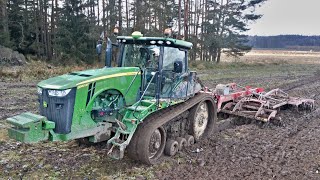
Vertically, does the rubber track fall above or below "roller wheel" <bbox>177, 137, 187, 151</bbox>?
above

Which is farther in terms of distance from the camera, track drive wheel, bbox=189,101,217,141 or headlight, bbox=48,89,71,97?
track drive wheel, bbox=189,101,217,141

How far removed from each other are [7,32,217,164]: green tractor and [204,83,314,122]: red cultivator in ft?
8.24

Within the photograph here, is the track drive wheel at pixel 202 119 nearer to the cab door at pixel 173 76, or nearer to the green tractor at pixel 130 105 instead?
the green tractor at pixel 130 105

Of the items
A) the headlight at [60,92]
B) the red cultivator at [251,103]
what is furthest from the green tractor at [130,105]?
→ the red cultivator at [251,103]

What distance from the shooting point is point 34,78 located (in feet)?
66.3

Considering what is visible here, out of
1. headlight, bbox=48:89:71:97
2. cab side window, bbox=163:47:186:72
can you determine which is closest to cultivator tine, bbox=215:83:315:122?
cab side window, bbox=163:47:186:72

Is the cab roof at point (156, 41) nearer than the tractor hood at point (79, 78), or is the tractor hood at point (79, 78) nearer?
the tractor hood at point (79, 78)

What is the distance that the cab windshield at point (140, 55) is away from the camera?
7422mm

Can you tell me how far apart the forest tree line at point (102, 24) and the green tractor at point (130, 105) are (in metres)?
20.4

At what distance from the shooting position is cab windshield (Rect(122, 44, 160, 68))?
742 centimetres

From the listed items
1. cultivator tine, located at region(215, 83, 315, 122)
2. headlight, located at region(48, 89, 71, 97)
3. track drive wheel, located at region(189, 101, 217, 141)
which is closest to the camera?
headlight, located at region(48, 89, 71, 97)

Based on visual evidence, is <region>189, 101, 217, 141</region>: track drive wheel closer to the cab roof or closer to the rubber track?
the rubber track

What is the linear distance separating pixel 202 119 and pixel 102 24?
984 inches

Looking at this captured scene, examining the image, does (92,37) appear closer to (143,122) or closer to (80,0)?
(80,0)
